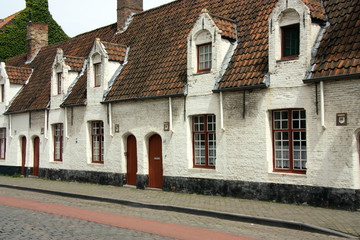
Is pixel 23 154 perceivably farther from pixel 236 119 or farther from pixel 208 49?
pixel 236 119

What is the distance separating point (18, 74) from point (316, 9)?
65.6 ft

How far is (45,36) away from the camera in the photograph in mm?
31375

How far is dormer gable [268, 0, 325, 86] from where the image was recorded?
13.3 m

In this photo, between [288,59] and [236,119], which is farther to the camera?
[236,119]

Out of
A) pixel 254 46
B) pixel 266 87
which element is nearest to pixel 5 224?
pixel 266 87

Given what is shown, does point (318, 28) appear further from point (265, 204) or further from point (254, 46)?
point (265, 204)

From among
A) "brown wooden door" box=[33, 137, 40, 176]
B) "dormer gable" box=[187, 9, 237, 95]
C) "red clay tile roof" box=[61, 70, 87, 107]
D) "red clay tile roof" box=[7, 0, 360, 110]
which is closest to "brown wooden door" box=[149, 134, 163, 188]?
"red clay tile roof" box=[7, 0, 360, 110]

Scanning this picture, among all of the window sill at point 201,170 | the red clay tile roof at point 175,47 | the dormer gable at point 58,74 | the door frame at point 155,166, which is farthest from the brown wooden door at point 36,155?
the window sill at point 201,170

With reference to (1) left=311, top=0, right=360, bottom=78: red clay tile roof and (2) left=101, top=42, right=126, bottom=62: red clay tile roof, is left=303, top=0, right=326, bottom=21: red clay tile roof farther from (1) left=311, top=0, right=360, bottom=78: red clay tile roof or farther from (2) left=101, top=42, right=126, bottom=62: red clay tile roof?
(2) left=101, top=42, right=126, bottom=62: red clay tile roof

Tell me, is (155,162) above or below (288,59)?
below

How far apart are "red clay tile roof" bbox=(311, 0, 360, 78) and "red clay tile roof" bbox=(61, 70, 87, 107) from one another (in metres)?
11.8

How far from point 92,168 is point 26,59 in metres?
13.6

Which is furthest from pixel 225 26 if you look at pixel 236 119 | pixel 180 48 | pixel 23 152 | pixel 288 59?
pixel 23 152

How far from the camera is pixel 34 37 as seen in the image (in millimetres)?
30844
